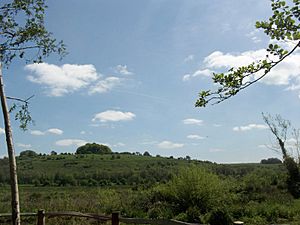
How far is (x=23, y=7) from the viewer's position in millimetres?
7297

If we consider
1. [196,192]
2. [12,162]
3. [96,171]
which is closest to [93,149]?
[96,171]

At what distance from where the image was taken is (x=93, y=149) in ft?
323

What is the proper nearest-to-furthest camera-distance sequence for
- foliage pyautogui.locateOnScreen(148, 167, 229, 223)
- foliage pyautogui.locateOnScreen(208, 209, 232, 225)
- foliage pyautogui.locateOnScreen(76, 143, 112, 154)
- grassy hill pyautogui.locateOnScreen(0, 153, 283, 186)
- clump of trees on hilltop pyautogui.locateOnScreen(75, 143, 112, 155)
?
foliage pyautogui.locateOnScreen(208, 209, 232, 225) < foliage pyautogui.locateOnScreen(148, 167, 229, 223) < grassy hill pyautogui.locateOnScreen(0, 153, 283, 186) < clump of trees on hilltop pyautogui.locateOnScreen(75, 143, 112, 155) < foliage pyautogui.locateOnScreen(76, 143, 112, 154)

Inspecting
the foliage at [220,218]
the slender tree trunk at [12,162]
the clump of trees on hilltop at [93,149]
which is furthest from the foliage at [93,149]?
the slender tree trunk at [12,162]

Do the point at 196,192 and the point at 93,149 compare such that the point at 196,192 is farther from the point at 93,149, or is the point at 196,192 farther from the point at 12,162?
the point at 93,149

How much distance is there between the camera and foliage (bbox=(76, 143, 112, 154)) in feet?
308

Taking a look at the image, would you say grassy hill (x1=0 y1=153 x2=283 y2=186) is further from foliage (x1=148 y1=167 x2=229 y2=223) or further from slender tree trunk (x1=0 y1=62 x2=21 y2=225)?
slender tree trunk (x1=0 y1=62 x2=21 y2=225)

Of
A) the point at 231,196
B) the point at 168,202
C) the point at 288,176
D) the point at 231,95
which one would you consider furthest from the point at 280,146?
the point at 231,95

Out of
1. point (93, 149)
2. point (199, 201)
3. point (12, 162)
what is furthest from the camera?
point (93, 149)

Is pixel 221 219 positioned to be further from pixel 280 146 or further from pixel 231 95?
pixel 280 146

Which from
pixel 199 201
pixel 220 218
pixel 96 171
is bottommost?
pixel 220 218

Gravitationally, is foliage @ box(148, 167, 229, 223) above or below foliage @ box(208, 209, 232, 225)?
above

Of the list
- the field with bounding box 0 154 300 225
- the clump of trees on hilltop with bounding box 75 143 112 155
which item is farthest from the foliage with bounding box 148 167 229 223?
the clump of trees on hilltop with bounding box 75 143 112 155

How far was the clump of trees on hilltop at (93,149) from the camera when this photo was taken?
93750 mm
